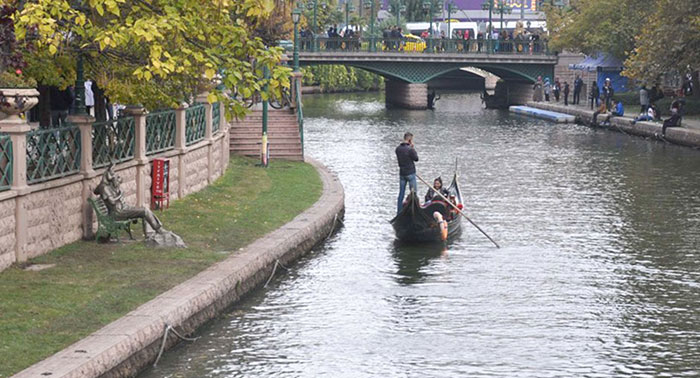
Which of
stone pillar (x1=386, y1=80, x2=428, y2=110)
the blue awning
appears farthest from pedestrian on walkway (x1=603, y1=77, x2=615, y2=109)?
stone pillar (x1=386, y1=80, x2=428, y2=110)

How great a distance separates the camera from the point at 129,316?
15.2m

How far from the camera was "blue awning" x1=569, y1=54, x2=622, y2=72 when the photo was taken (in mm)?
76562

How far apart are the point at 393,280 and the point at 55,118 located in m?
10.9

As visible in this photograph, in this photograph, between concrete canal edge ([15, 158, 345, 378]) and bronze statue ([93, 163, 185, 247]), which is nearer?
concrete canal edge ([15, 158, 345, 378])

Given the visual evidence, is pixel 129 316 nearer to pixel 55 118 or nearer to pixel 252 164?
pixel 55 118

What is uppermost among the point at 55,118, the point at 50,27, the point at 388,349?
the point at 50,27

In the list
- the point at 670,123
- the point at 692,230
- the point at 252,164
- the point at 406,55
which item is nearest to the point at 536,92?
the point at 406,55

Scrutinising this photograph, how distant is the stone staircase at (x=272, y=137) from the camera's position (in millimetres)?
37688

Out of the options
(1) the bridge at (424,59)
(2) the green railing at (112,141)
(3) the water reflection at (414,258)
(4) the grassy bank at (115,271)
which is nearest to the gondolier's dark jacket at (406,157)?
(3) the water reflection at (414,258)

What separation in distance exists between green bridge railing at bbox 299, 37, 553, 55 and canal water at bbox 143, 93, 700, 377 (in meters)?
46.3

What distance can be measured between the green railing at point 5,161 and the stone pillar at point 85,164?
2.67 metres

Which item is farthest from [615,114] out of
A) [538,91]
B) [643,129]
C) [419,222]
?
[419,222]

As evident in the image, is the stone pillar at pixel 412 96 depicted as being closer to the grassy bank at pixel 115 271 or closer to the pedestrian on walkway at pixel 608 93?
the pedestrian on walkway at pixel 608 93

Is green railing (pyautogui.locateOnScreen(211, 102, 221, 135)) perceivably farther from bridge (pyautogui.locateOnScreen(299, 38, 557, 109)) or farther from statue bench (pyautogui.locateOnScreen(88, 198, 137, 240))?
bridge (pyautogui.locateOnScreen(299, 38, 557, 109))
